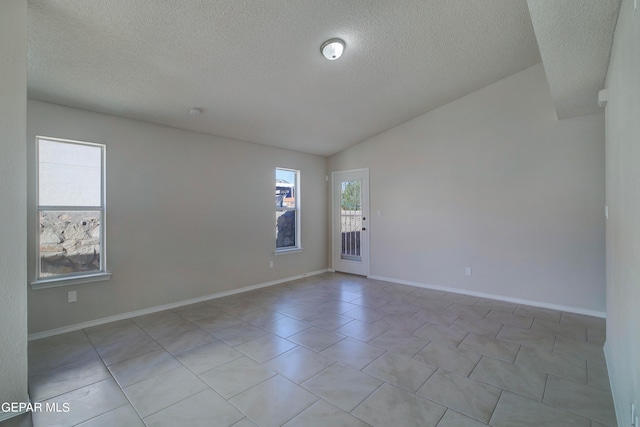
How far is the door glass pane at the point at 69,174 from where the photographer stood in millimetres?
3199

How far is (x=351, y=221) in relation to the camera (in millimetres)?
6023

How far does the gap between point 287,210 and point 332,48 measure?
329cm

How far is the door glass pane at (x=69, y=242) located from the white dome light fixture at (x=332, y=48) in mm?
3111

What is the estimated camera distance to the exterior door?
5797 mm

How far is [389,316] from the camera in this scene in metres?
3.70

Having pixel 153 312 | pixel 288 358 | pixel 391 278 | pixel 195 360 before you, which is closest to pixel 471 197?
pixel 391 278

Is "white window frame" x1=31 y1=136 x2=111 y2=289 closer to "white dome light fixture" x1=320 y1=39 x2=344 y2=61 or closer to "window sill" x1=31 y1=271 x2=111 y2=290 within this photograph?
"window sill" x1=31 y1=271 x2=111 y2=290

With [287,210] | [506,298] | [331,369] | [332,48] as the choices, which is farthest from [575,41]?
[287,210]

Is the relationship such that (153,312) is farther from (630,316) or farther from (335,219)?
(630,316)

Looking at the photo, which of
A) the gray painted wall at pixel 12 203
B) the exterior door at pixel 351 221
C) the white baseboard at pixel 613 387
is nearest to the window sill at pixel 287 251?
the exterior door at pixel 351 221

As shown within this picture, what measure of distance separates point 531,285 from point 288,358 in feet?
11.3

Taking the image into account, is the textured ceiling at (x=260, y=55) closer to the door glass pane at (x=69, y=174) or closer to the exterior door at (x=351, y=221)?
the door glass pane at (x=69, y=174)

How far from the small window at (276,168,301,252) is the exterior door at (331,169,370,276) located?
0.87 meters

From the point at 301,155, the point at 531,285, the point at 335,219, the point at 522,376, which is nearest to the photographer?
the point at 522,376
